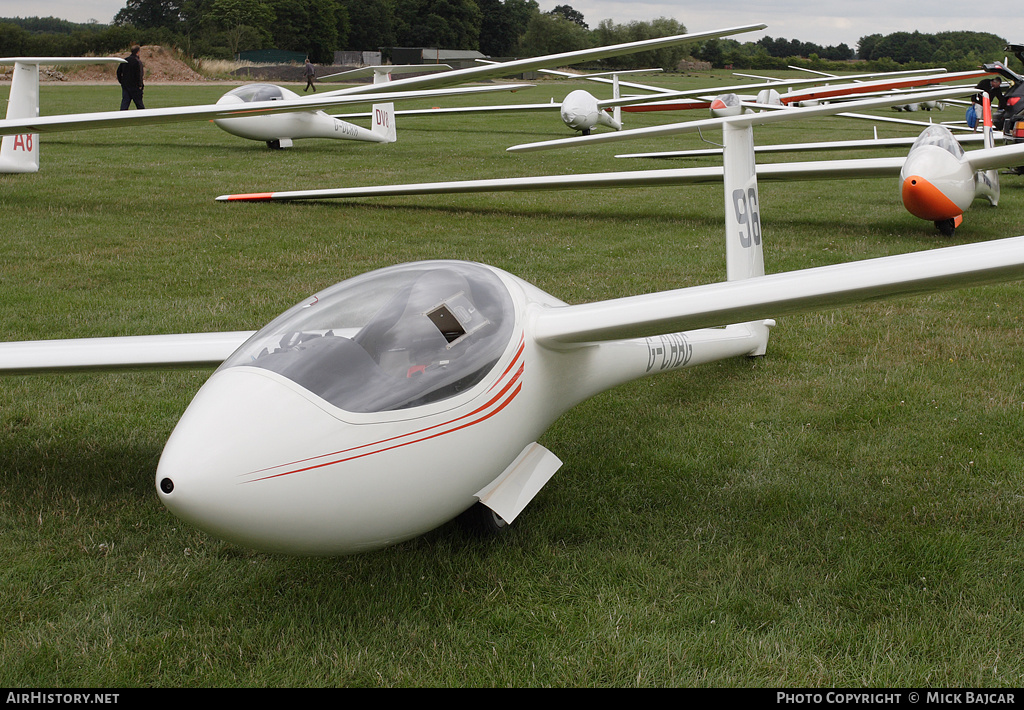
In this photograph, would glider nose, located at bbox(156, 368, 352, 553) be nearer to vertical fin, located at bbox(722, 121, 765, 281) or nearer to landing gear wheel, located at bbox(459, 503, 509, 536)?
landing gear wheel, located at bbox(459, 503, 509, 536)

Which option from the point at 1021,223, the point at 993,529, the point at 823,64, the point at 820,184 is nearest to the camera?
the point at 993,529

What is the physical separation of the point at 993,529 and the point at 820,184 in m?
13.6

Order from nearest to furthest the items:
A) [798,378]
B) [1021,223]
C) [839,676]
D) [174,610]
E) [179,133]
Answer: [839,676] < [174,610] < [798,378] < [1021,223] < [179,133]

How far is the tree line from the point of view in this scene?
291ft

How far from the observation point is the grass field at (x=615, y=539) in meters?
2.90

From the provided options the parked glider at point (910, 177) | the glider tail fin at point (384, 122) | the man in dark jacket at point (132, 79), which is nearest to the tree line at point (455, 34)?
the man in dark jacket at point (132, 79)

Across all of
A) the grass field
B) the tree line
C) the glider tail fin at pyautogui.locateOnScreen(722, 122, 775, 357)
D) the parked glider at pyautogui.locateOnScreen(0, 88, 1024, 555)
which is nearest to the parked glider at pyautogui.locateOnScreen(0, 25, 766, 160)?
the grass field

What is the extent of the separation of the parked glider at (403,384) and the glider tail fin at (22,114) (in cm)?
1188

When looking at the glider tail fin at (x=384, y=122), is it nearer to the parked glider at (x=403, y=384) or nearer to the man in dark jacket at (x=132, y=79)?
the man in dark jacket at (x=132, y=79)

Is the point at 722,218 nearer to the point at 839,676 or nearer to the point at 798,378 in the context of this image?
the point at 798,378

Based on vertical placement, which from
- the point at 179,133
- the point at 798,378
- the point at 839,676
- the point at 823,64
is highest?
the point at 823,64

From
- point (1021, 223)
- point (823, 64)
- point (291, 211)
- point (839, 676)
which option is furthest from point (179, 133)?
point (823, 64)

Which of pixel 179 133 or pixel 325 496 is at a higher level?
pixel 179 133

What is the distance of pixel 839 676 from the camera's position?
2781mm
